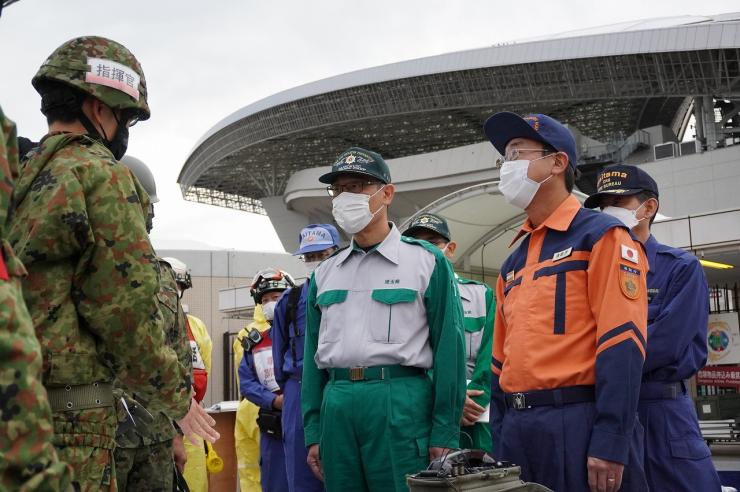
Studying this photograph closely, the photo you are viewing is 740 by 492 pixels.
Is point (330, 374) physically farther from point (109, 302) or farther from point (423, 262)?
point (109, 302)

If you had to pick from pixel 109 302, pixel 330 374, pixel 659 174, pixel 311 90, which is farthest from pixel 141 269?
pixel 311 90

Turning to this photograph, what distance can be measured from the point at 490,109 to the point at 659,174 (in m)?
15.9

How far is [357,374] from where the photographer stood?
14.2 ft

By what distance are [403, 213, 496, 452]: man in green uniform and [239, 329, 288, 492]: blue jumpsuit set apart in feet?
6.56

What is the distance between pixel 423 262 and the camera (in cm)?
459

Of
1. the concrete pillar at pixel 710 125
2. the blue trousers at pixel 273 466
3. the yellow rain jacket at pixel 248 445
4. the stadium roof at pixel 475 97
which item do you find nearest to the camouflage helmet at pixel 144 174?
the blue trousers at pixel 273 466

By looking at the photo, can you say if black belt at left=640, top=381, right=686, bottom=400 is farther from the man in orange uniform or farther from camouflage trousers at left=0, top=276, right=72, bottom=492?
camouflage trousers at left=0, top=276, right=72, bottom=492

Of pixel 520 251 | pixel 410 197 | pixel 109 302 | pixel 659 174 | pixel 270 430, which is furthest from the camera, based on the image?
pixel 410 197

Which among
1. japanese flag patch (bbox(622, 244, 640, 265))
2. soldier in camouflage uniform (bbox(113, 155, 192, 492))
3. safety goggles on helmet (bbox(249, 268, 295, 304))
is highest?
safety goggles on helmet (bbox(249, 268, 295, 304))

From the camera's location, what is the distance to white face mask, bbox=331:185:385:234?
4754mm

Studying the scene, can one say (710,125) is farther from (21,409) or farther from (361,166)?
(21,409)

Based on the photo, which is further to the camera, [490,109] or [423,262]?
[490,109]

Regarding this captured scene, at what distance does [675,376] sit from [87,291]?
312 cm

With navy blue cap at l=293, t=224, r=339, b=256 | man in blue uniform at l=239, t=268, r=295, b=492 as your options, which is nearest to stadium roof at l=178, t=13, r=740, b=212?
man in blue uniform at l=239, t=268, r=295, b=492
